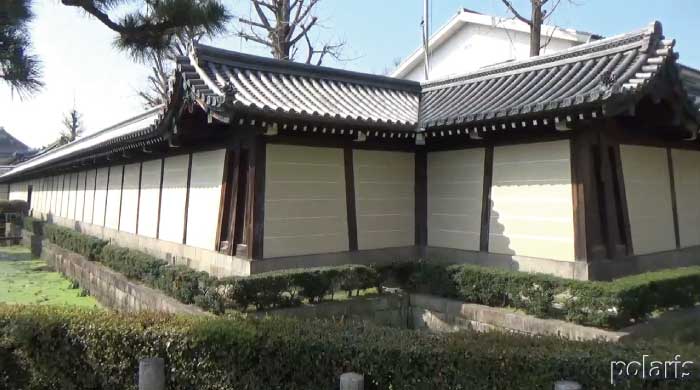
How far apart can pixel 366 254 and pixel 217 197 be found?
339 centimetres

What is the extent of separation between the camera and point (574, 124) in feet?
27.7

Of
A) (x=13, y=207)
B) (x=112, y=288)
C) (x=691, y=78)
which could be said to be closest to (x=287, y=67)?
(x=112, y=288)

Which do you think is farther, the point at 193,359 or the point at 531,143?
the point at 531,143

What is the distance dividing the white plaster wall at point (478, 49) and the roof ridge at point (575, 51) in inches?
574

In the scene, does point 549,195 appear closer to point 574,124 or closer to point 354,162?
point 574,124

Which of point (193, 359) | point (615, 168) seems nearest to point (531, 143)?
point (615, 168)

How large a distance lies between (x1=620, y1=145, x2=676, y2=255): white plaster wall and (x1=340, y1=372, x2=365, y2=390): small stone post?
25.1 ft

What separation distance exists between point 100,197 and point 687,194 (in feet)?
60.6

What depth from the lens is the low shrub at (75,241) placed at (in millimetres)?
14250

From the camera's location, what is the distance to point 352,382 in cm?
400

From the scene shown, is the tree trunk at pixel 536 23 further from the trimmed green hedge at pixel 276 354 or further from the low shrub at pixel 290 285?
the trimmed green hedge at pixel 276 354

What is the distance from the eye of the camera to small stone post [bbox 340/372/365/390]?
400 centimetres

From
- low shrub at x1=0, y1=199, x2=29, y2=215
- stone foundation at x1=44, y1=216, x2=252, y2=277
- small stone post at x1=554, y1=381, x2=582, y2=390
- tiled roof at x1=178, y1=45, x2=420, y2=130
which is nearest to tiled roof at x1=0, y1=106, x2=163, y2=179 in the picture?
tiled roof at x1=178, y1=45, x2=420, y2=130

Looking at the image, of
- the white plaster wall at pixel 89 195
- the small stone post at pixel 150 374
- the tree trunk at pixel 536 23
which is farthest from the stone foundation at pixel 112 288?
the tree trunk at pixel 536 23
